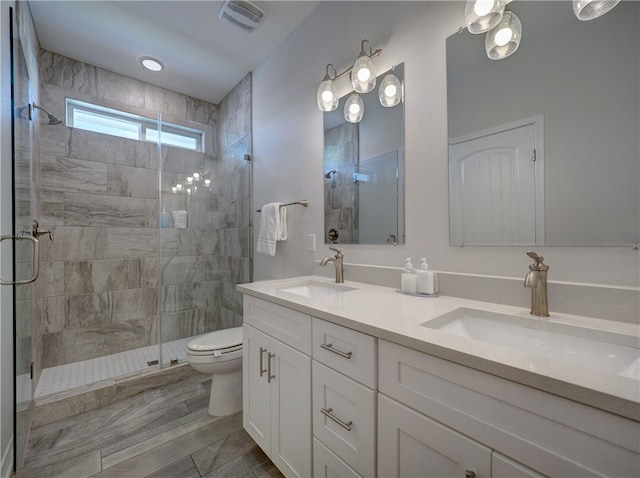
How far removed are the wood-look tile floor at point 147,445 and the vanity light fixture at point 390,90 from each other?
1940 millimetres

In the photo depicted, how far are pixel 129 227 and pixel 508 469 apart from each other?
10.2ft

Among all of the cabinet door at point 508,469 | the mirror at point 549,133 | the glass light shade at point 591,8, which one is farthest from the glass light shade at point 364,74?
the cabinet door at point 508,469

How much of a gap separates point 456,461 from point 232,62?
300 centimetres

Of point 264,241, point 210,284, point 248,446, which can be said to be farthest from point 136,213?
point 248,446

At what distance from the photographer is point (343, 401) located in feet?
2.97

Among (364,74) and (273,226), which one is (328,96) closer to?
(364,74)

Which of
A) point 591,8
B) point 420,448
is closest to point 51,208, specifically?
point 420,448

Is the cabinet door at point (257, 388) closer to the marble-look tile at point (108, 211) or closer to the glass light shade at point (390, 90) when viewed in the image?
the glass light shade at point (390, 90)

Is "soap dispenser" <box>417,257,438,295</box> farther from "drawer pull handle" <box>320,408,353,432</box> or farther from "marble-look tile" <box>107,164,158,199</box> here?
"marble-look tile" <box>107,164,158,199</box>

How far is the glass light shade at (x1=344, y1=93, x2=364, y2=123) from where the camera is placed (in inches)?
62.3

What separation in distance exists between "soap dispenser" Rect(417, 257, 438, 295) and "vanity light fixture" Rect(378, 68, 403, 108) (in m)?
0.84

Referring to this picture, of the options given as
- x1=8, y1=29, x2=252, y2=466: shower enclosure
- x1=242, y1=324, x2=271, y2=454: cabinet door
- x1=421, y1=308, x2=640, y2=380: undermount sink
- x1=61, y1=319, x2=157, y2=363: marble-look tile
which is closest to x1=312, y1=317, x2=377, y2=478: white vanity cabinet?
x1=421, y1=308, x2=640, y2=380: undermount sink

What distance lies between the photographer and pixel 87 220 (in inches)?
96.1

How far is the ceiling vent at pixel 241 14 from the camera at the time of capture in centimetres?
180
